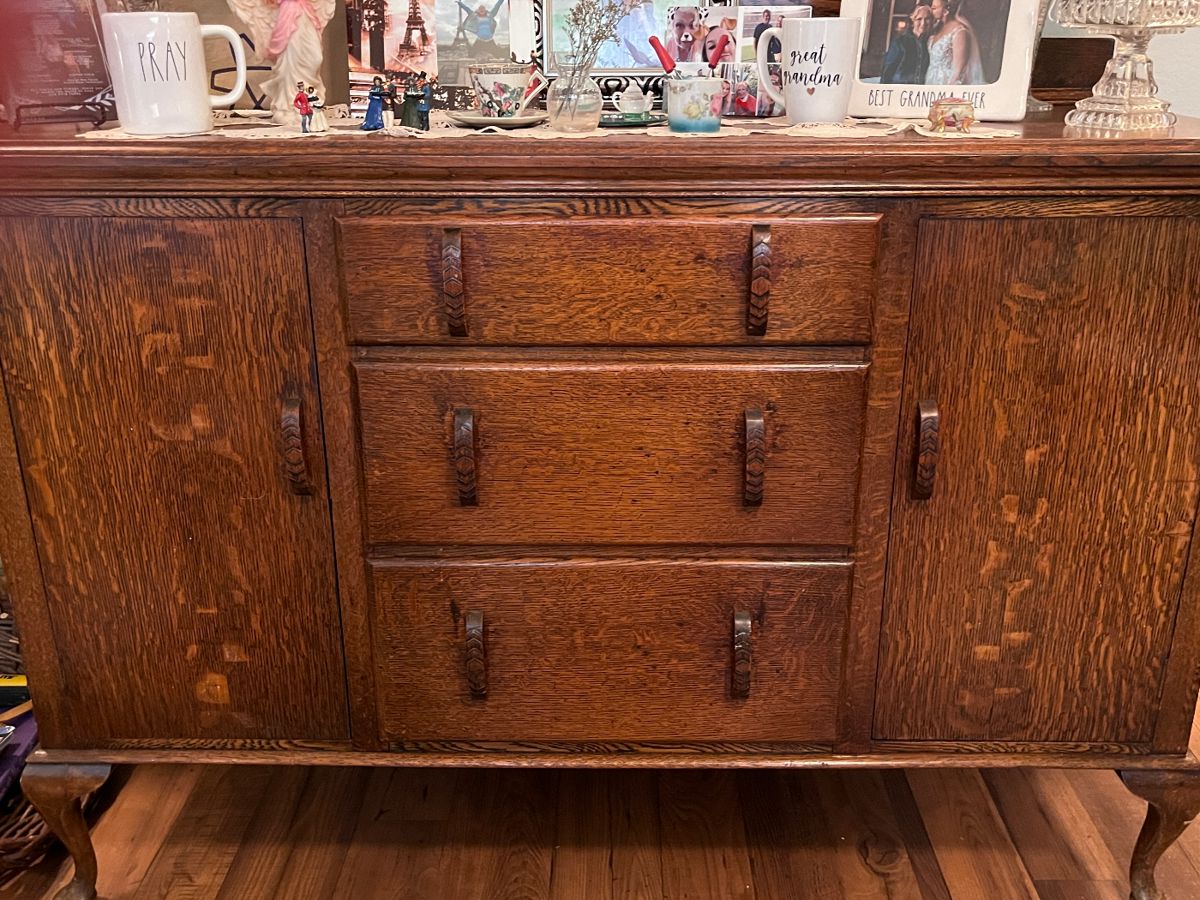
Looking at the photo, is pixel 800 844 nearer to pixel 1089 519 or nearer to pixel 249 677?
pixel 1089 519

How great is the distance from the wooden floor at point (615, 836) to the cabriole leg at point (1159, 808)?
0.08m

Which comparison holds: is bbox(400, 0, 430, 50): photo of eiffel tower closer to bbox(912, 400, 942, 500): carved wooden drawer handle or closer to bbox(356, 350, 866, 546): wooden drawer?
bbox(356, 350, 866, 546): wooden drawer

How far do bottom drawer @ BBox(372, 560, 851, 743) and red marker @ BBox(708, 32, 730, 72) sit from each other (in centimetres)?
61

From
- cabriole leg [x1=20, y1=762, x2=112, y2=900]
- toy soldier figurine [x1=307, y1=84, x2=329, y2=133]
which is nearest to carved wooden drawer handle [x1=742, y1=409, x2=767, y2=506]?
toy soldier figurine [x1=307, y1=84, x2=329, y2=133]

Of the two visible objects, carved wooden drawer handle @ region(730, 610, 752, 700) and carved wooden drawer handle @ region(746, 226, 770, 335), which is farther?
carved wooden drawer handle @ region(730, 610, 752, 700)

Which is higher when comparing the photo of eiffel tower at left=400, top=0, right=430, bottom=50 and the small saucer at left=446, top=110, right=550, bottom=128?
the photo of eiffel tower at left=400, top=0, right=430, bottom=50

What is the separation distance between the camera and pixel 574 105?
1211 millimetres

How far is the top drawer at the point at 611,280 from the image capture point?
1.09m

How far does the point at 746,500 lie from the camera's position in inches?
46.4

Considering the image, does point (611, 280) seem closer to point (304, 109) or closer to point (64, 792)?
point (304, 109)

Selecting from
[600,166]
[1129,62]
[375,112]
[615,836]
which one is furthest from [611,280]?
[615,836]

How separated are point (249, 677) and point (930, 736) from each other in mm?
820

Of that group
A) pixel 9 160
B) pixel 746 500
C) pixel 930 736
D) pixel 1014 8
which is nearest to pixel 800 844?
pixel 930 736

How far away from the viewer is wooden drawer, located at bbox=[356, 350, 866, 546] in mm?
1141
